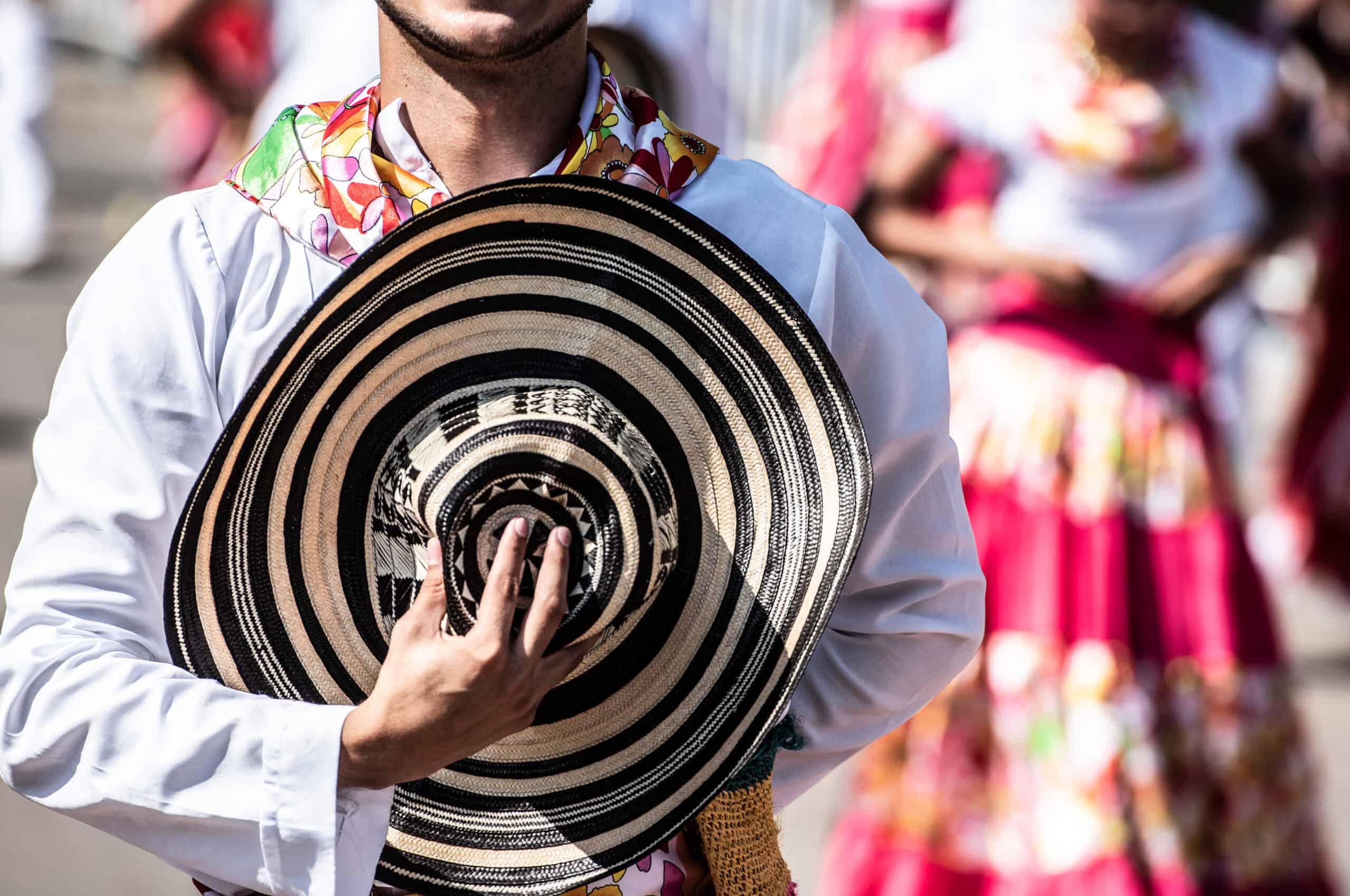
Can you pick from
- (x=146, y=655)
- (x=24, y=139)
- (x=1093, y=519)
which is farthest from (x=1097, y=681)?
(x=24, y=139)

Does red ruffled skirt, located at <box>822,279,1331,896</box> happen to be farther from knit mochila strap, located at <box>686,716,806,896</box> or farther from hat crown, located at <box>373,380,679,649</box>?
hat crown, located at <box>373,380,679,649</box>

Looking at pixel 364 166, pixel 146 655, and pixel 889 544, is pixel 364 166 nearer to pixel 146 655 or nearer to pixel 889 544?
pixel 146 655

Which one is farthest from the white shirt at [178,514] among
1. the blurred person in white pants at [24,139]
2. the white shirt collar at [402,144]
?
the blurred person in white pants at [24,139]

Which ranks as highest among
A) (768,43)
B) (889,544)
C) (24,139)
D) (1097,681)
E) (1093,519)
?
(889,544)

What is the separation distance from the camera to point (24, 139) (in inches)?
354

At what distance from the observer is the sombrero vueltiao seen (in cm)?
126

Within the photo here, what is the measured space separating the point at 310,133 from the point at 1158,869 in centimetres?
225

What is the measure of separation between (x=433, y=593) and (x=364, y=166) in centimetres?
36

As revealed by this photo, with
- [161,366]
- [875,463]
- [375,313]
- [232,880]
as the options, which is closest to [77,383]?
[161,366]

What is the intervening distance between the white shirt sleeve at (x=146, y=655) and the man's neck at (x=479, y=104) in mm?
205

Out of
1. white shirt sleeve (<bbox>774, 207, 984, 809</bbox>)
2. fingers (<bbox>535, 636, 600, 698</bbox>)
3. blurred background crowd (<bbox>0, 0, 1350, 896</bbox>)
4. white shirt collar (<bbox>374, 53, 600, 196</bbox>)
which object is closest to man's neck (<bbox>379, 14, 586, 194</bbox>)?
white shirt collar (<bbox>374, 53, 600, 196</bbox>)

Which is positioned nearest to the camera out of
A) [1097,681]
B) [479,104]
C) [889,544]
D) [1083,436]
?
[479,104]

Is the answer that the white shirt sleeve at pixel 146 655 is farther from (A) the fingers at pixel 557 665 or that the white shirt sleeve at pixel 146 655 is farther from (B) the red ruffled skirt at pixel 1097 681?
(B) the red ruffled skirt at pixel 1097 681

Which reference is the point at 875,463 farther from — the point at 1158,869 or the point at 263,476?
the point at 1158,869
